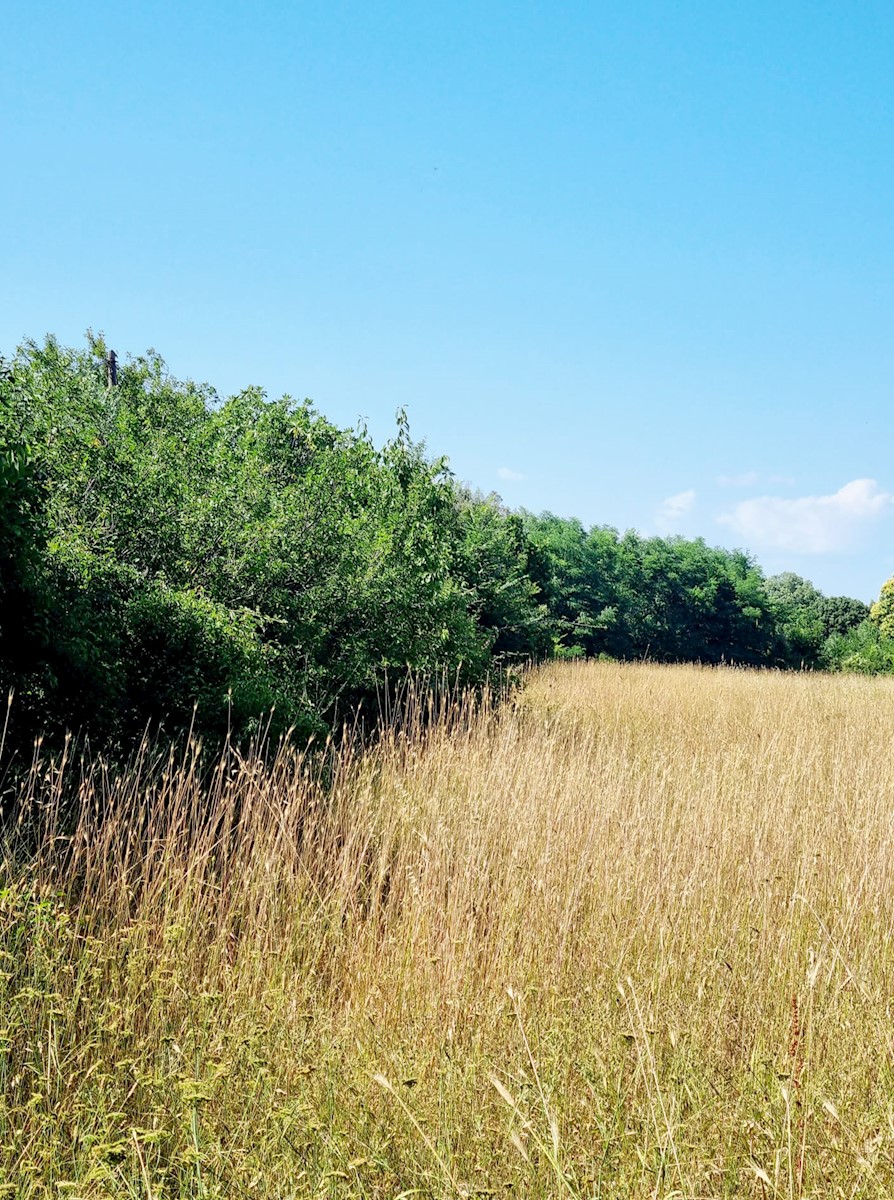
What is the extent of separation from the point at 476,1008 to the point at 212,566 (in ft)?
17.8

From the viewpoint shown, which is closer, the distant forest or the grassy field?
the grassy field

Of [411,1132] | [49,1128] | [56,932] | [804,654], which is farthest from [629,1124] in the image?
[804,654]

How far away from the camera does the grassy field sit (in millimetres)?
2330

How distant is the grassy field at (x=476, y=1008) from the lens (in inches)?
91.7

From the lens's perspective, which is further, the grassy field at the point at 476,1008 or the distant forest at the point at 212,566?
Result: the distant forest at the point at 212,566

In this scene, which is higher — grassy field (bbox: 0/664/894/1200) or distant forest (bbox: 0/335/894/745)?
distant forest (bbox: 0/335/894/745)

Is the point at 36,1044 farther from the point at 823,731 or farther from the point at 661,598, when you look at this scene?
the point at 661,598

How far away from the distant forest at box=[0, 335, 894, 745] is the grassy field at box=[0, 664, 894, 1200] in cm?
138

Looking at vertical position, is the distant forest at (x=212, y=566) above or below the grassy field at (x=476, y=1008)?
above

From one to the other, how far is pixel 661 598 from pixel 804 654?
21.6 feet

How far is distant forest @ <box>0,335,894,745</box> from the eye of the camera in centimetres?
552

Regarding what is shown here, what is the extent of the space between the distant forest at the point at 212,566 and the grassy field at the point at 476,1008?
1.38 metres

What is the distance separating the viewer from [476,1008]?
3.03 metres

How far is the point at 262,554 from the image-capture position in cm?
780
